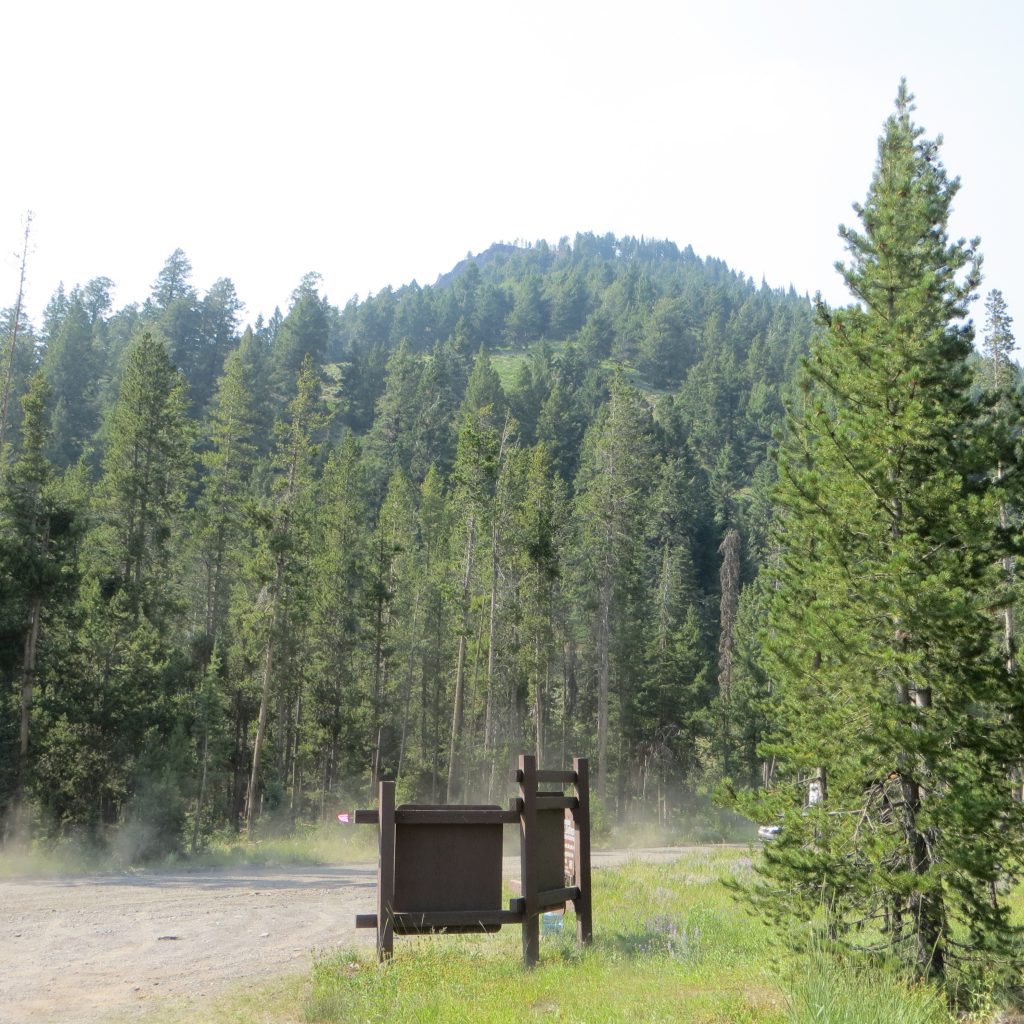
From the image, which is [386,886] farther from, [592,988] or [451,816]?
[592,988]

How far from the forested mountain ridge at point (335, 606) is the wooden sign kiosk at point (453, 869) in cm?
640

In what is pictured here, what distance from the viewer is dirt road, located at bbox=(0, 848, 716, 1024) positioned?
8.99m

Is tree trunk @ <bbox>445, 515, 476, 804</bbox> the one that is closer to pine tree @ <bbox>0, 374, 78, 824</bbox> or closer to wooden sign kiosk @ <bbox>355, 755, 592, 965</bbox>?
pine tree @ <bbox>0, 374, 78, 824</bbox>

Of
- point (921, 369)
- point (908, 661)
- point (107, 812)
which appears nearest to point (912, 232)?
point (921, 369)

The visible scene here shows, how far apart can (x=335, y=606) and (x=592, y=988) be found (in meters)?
43.1

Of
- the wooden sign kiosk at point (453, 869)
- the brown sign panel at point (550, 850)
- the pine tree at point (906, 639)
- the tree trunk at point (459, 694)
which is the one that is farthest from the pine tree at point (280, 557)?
the pine tree at point (906, 639)

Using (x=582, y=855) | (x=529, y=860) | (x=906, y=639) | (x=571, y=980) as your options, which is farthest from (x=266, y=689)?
(x=906, y=639)

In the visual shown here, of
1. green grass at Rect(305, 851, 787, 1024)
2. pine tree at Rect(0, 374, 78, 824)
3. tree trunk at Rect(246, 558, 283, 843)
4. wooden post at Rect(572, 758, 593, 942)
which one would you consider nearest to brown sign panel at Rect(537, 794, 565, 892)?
wooden post at Rect(572, 758, 593, 942)

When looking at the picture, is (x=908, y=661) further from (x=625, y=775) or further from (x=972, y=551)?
(x=625, y=775)

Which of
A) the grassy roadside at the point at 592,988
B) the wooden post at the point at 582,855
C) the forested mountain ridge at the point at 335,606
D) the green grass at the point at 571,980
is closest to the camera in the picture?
the grassy roadside at the point at 592,988

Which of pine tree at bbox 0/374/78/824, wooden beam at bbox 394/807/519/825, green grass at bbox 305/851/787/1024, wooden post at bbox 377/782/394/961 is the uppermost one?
pine tree at bbox 0/374/78/824

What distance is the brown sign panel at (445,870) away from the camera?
31.0ft

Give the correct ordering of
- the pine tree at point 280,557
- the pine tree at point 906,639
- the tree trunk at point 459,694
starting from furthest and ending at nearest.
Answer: the tree trunk at point 459,694, the pine tree at point 280,557, the pine tree at point 906,639

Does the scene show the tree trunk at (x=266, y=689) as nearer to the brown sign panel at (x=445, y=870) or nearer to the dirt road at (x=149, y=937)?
the dirt road at (x=149, y=937)
